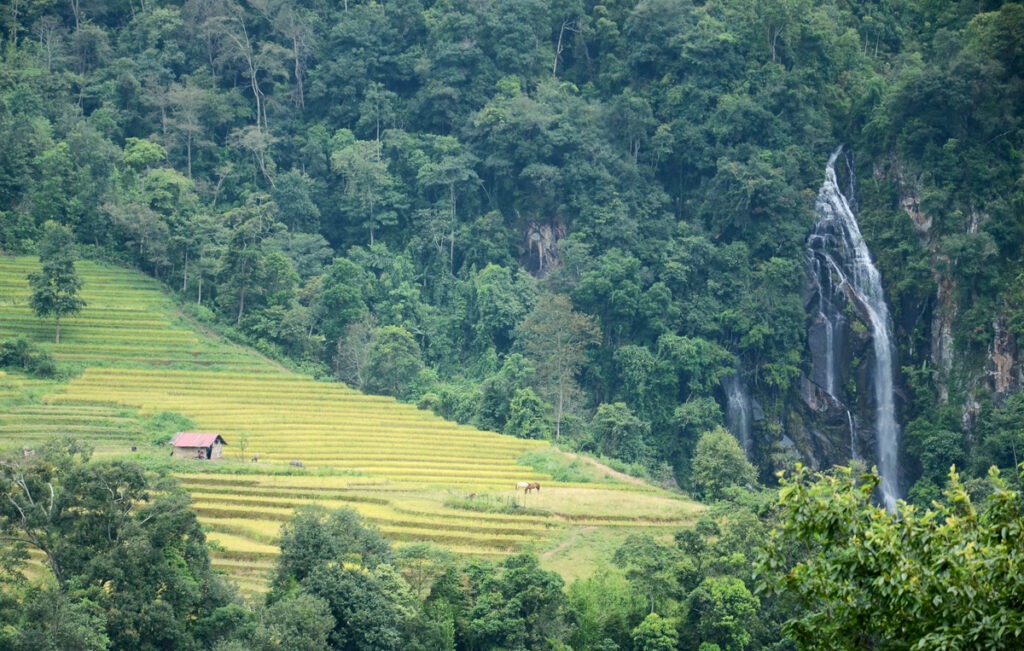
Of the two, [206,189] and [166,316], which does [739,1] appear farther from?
[166,316]

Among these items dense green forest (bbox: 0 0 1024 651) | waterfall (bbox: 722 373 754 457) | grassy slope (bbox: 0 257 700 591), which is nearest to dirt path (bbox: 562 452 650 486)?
grassy slope (bbox: 0 257 700 591)

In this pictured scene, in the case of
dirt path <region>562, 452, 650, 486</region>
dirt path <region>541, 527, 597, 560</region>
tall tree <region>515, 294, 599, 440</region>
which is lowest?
dirt path <region>541, 527, 597, 560</region>

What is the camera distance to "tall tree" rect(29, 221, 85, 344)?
151 feet

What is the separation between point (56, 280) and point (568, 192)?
19407 millimetres

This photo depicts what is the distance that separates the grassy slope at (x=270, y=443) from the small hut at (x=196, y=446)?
450mm

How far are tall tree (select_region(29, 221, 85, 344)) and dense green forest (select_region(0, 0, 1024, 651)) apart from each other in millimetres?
4941

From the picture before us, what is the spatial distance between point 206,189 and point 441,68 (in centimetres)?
1037

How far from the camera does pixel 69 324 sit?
47.2 meters

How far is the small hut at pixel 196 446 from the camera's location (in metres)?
39.0

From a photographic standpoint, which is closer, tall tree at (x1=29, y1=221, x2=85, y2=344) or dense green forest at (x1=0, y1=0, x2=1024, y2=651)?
tall tree at (x1=29, y1=221, x2=85, y2=344)

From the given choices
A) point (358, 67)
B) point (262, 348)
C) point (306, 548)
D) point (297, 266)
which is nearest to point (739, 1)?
point (358, 67)

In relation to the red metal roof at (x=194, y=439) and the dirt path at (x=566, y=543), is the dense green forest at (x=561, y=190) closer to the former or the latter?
the dirt path at (x=566, y=543)

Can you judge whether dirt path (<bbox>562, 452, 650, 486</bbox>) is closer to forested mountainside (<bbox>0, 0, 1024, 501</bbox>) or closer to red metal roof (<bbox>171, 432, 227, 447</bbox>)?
forested mountainside (<bbox>0, 0, 1024, 501</bbox>)

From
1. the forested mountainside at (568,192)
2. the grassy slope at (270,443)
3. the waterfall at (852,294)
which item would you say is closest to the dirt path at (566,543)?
the grassy slope at (270,443)
